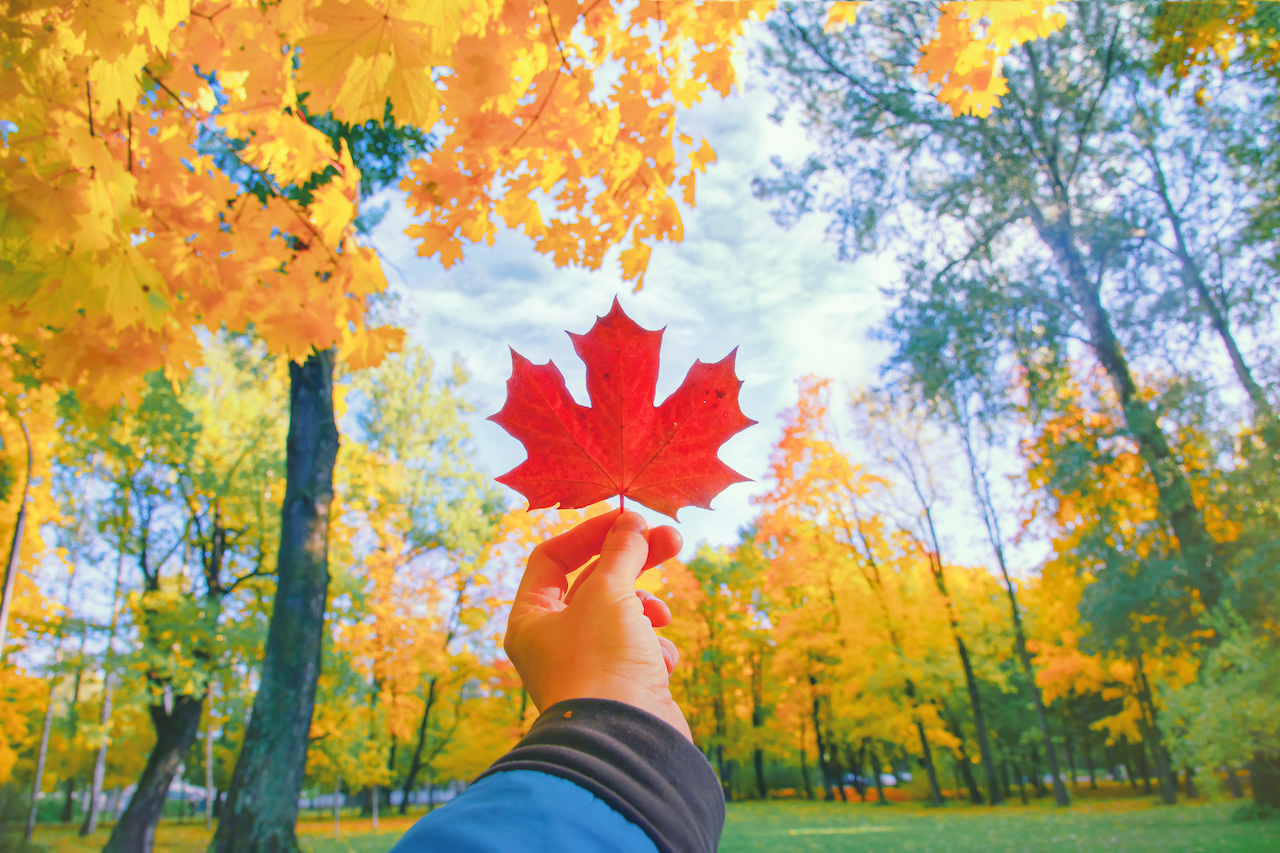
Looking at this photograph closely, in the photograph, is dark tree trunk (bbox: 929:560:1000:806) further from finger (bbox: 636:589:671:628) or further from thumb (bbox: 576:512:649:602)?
thumb (bbox: 576:512:649:602)

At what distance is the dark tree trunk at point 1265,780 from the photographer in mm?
10344

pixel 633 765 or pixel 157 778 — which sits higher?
pixel 633 765

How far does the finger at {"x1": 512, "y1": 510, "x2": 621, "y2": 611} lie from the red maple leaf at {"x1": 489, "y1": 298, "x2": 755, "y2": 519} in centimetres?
5

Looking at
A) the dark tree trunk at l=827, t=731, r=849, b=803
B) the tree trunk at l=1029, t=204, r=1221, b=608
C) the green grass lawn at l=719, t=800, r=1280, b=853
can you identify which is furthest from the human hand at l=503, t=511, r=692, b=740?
the dark tree trunk at l=827, t=731, r=849, b=803

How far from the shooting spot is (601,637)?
994mm

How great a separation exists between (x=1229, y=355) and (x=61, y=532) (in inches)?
1154

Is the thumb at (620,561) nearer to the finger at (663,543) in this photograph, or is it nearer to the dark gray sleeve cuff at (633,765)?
the finger at (663,543)

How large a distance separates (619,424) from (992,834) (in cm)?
1453

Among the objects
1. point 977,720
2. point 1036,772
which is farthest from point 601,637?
point 1036,772

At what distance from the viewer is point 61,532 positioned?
20500mm

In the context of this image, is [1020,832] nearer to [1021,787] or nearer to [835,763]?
[1021,787]

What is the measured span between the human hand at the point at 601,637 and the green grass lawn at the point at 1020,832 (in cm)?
1131

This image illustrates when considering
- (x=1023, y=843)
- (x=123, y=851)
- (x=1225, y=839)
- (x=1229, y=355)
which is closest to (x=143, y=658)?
(x=123, y=851)

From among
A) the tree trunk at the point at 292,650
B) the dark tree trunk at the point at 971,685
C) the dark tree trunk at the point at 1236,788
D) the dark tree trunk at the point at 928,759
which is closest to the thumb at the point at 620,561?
the tree trunk at the point at 292,650
